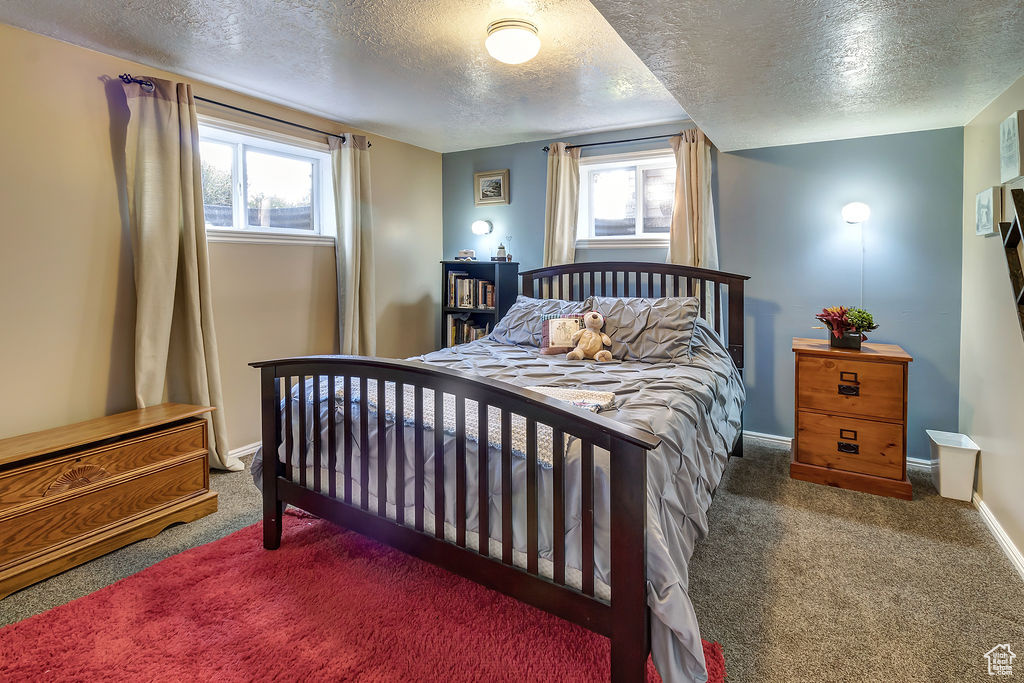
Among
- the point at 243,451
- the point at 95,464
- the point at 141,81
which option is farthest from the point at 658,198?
the point at 95,464

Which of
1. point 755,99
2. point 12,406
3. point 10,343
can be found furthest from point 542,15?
point 12,406

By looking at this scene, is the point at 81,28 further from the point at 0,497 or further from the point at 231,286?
the point at 0,497

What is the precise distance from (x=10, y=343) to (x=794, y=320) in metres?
4.20

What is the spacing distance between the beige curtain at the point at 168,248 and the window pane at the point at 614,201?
266cm

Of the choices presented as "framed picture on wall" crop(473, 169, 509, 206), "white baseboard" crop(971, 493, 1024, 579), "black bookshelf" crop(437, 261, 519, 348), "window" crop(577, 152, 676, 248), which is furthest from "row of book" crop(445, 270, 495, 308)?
"white baseboard" crop(971, 493, 1024, 579)

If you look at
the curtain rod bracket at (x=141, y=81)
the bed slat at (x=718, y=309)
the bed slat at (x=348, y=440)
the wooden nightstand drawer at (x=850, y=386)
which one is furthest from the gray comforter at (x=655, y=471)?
the curtain rod bracket at (x=141, y=81)

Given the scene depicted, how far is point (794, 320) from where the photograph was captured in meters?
3.40

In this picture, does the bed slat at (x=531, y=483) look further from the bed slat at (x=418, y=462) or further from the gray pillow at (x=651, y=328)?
the gray pillow at (x=651, y=328)

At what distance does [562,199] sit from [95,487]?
3164mm

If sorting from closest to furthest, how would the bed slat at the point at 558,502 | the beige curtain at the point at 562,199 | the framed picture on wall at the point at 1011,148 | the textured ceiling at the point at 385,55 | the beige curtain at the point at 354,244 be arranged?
the bed slat at the point at 558,502, the framed picture on wall at the point at 1011,148, the textured ceiling at the point at 385,55, the beige curtain at the point at 354,244, the beige curtain at the point at 562,199

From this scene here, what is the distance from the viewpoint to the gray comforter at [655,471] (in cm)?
126

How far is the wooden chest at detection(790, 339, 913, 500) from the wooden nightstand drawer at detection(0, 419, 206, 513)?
3140 millimetres

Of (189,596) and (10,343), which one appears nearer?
(189,596)

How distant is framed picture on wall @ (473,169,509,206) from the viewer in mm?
4301
